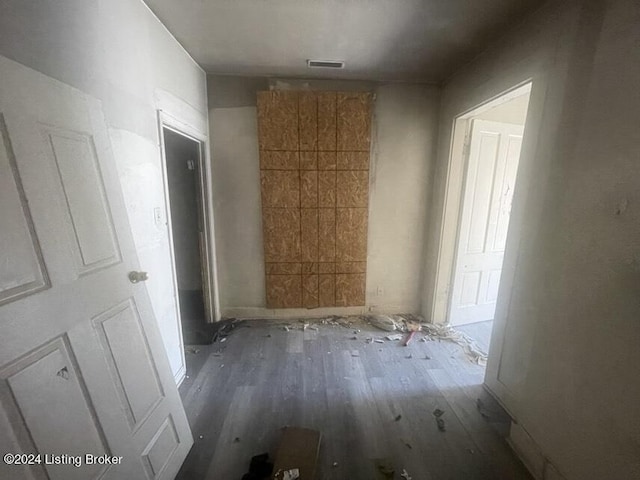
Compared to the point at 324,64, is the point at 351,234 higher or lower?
lower

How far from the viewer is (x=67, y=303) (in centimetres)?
93

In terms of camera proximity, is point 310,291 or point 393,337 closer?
point 393,337

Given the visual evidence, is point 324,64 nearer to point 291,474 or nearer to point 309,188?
point 309,188

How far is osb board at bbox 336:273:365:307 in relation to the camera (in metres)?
3.09

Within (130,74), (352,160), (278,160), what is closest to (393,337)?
(352,160)

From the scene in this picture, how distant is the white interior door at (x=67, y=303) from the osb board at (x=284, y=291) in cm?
173

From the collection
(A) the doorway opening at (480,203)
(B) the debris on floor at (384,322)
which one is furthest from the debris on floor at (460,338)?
(B) the debris on floor at (384,322)

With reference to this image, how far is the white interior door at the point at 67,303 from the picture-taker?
2.52 feet

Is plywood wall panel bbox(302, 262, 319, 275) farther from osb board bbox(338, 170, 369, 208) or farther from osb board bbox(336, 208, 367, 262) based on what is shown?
osb board bbox(338, 170, 369, 208)

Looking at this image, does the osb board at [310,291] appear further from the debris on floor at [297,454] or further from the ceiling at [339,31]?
the ceiling at [339,31]

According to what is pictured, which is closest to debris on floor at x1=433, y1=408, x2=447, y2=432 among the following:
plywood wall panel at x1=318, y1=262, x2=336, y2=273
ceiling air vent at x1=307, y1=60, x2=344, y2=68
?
plywood wall panel at x1=318, y1=262, x2=336, y2=273

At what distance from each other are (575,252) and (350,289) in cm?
212

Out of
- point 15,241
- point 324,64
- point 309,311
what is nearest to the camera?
point 15,241

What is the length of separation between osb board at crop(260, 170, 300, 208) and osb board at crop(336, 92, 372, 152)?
61 centimetres
